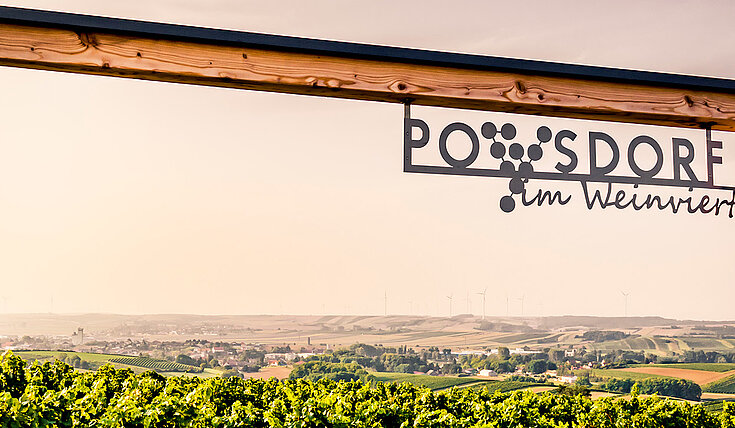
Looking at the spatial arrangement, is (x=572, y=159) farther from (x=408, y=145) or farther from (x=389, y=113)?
(x=389, y=113)

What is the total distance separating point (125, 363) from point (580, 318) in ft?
8.12

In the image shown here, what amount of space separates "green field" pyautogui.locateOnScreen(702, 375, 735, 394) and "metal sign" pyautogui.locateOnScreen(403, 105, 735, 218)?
1.29 metres

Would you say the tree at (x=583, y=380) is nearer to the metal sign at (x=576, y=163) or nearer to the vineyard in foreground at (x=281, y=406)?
the vineyard in foreground at (x=281, y=406)

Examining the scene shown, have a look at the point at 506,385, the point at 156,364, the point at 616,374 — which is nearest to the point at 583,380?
the point at 616,374

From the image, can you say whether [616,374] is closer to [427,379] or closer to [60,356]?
[427,379]

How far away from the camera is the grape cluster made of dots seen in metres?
2.58

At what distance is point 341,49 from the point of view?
2.36 meters

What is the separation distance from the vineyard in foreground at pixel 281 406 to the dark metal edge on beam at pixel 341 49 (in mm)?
1229

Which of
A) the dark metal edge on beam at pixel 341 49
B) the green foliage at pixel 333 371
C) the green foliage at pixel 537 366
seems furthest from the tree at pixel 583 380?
the dark metal edge on beam at pixel 341 49

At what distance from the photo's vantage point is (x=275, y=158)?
3.55m

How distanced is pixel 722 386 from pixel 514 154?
212 cm

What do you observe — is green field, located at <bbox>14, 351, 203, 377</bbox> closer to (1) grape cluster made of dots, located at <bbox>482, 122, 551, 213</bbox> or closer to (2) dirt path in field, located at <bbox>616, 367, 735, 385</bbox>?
(1) grape cluster made of dots, located at <bbox>482, 122, 551, 213</bbox>

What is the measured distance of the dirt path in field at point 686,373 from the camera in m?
3.56

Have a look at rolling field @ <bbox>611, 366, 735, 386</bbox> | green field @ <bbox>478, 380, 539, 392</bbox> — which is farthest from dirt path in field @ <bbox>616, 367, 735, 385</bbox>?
green field @ <bbox>478, 380, 539, 392</bbox>
